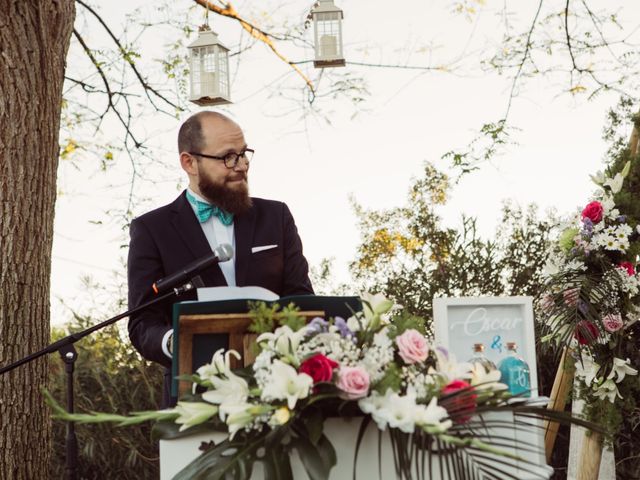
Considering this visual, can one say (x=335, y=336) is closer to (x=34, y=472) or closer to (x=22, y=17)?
(x=34, y=472)

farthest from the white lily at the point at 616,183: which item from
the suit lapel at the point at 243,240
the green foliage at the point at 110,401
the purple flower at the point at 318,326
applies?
the green foliage at the point at 110,401

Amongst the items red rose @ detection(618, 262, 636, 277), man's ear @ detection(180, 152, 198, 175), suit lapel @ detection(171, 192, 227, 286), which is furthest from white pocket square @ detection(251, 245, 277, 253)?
red rose @ detection(618, 262, 636, 277)

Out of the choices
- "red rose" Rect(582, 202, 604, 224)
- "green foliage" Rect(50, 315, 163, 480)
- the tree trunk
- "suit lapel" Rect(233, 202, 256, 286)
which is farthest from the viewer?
"green foliage" Rect(50, 315, 163, 480)

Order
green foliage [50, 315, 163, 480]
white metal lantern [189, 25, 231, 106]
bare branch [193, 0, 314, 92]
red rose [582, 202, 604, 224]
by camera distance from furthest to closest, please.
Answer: bare branch [193, 0, 314, 92], green foliage [50, 315, 163, 480], white metal lantern [189, 25, 231, 106], red rose [582, 202, 604, 224]

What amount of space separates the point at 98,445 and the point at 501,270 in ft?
10.7

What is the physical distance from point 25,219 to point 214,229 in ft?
3.83

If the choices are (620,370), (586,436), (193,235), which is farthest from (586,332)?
(193,235)

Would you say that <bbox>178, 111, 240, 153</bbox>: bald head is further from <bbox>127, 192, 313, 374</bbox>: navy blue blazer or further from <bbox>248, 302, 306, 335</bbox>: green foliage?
<bbox>248, 302, 306, 335</bbox>: green foliage

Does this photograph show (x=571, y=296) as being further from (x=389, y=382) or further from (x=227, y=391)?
(x=227, y=391)

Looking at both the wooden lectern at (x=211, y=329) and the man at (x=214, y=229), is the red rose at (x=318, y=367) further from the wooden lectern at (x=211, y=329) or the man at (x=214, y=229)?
the man at (x=214, y=229)

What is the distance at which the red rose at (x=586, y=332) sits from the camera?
13.7 feet

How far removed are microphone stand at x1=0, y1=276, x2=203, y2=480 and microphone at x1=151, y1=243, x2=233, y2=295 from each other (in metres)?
0.02

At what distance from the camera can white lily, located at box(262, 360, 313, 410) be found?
1579 millimetres

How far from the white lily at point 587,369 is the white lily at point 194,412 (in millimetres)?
3208
